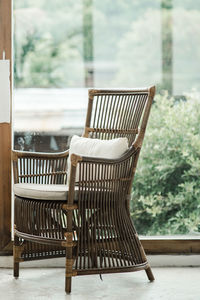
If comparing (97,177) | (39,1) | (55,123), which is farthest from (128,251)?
(39,1)

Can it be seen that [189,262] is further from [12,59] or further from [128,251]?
[12,59]

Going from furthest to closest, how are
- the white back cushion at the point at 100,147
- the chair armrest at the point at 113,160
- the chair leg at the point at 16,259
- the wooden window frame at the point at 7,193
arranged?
the wooden window frame at the point at 7,193 < the chair leg at the point at 16,259 < the white back cushion at the point at 100,147 < the chair armrest at the point at 113,160

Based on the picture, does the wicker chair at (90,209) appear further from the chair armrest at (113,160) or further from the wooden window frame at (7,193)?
the wooden window frame at (7,193)

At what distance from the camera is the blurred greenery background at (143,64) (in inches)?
142

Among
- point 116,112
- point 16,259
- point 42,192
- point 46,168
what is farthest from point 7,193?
point 116,112

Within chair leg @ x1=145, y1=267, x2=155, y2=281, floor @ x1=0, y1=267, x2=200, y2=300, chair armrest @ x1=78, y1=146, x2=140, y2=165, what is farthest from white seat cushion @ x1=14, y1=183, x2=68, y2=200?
chair leg @ x1=145, y1=267, x2=155, y2=281

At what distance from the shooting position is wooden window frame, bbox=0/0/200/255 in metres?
3.51

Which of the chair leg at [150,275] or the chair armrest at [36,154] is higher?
the chair armrest at [36,154]

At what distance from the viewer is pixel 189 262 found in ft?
11.4

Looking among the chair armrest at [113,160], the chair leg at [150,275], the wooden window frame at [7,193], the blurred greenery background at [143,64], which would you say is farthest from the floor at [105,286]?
the chair armrest at [113,160]

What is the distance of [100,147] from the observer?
3.15 metres

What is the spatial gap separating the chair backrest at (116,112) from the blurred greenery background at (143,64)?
0.72ft

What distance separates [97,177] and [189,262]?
918 millimetres

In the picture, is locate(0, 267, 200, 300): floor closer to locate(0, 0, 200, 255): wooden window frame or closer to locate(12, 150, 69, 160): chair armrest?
locate(0, 0, 200, 255): wooden window frame
